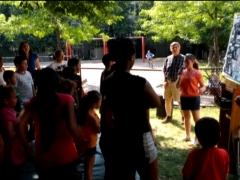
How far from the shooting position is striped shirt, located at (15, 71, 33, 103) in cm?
518

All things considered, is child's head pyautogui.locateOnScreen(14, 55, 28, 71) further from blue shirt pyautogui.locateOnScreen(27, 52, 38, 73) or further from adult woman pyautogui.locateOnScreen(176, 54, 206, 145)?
adult woman pyautogui.locateOnScreen(176, 54, 206, 145)

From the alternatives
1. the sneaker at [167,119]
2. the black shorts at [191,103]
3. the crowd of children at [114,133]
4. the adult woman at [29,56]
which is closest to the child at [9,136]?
the crowd of children at [114,133]

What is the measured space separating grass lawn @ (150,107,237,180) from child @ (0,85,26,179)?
6.65ft

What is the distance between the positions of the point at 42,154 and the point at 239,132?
8.10 feet

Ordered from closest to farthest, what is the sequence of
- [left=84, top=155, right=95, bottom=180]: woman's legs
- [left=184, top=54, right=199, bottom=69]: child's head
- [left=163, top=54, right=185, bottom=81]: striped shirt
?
1. [left=84, top=155, right=95, bottom=180]: woman's legs
2. [left=184, top=54, right=199, bottom=69]: child's head
3. [left=163, top=54, right=185, bottom=81]: striped shirt

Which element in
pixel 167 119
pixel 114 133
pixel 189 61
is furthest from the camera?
pixel 167 119

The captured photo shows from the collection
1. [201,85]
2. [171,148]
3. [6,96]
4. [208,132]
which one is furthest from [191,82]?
[6,96]

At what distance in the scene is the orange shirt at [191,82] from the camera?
562 centimetres

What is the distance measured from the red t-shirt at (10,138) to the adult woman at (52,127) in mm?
551

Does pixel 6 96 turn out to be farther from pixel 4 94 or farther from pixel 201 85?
pixel 201 85

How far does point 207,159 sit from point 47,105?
1.27 meters

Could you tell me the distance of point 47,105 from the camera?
8.40ft

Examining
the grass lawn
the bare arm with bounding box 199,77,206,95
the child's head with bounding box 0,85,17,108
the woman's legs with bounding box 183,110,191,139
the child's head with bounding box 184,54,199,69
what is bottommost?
the grass lawn

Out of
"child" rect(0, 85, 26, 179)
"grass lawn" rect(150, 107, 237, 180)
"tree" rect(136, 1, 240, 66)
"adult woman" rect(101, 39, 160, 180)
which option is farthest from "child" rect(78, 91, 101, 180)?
"grass lawn" rect(150, 107, 237, 180)
